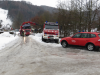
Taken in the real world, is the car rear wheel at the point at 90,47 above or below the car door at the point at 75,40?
below

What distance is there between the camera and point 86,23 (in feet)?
56.5

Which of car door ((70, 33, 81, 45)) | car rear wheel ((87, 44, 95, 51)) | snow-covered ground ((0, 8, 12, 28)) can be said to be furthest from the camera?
snow-covered ground ((0, 8, 12, 28))

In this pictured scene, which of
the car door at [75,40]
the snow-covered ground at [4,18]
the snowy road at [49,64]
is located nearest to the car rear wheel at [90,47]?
the car door at [75,40]

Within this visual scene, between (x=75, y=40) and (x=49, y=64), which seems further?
(x=75, y=40)

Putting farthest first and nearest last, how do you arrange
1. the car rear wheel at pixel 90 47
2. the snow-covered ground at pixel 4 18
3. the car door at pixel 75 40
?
the snow-covered ground at pixel 4 18 < the car door at pixel 75 40 < the car rear wheel at pixel 90 47

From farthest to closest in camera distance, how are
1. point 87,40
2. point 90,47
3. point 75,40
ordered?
1. point 75,40
2. point 87,40
3. point 90,47

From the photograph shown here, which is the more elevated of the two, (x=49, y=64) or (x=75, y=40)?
(x=75, y=40)

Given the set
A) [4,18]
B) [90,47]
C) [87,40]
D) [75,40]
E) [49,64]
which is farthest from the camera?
[4,18]

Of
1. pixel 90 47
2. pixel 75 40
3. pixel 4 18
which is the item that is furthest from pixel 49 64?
pixel 4 18

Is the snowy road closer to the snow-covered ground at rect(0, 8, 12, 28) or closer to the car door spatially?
the car door

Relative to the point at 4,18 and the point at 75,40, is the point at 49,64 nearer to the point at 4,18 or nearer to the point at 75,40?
the point at 75,40

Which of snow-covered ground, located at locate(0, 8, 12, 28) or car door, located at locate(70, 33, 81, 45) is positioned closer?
car door, located at locate(70, 33, 81, 45)

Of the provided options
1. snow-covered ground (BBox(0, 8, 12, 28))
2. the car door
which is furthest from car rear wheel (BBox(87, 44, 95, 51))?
snow-covered ground (BBox(0, 8, 12, 28))

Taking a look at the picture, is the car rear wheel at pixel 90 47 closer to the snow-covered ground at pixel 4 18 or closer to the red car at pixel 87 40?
the red car at pixel 87 40
